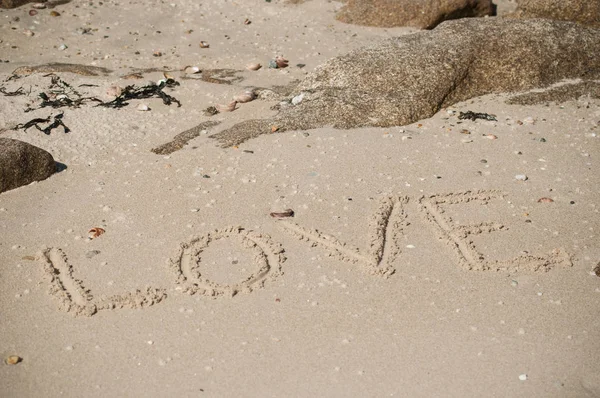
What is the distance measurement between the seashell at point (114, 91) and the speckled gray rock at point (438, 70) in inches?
55.0

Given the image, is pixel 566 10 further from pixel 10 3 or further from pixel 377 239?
pixel 10 3

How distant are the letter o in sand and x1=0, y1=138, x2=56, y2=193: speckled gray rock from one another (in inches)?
63.0

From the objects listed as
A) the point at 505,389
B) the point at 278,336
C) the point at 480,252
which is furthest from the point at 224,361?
the point at 480,252

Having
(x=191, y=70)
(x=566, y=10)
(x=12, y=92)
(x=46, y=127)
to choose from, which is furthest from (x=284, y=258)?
(x=566, y=10)

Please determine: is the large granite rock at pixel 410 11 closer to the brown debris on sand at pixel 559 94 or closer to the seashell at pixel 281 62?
the seashell at pixel 281 62

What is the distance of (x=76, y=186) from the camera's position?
16.3 ft

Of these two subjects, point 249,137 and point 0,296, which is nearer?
point 0,296

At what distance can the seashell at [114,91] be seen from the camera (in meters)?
6.25

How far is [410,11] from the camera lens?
26.8 ft

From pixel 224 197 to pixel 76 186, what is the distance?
1.22 metres

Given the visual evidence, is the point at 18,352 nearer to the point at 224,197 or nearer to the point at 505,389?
the point at 224,197

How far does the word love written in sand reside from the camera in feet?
12.6

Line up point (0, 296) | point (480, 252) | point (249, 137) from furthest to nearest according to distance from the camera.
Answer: point (249, 137)
point (480, 252)
point (0, 296)

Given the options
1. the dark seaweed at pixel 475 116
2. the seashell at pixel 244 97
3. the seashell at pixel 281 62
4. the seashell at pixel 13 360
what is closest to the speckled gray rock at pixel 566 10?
the dark seaweed at pixel 475 116
